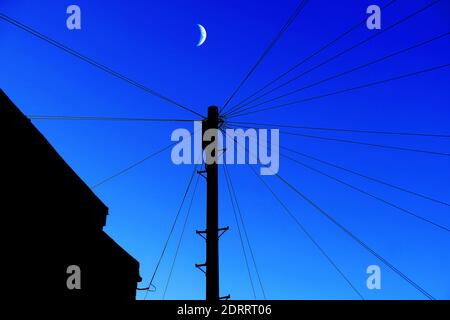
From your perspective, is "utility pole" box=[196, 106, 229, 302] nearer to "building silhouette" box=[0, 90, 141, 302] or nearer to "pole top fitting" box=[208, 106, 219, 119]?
"pole top fitting" box=[208, 106, 219, 119]

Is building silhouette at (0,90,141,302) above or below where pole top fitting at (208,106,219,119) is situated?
below

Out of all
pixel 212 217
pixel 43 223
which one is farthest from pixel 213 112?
pixel 43 223

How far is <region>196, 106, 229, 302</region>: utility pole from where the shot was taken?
1107cm

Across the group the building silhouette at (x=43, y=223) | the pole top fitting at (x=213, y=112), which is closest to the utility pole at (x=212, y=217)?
the pole top fitting at (x=213, y=112)

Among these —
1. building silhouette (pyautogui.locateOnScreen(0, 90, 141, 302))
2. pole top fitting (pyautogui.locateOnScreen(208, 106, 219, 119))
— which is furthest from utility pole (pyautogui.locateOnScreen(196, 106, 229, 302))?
building silhouette (pyautogui.locateOnScreen(0, 90, 141, 302))

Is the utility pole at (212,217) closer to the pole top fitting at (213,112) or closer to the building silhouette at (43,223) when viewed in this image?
the pole top fitting at (213,112)

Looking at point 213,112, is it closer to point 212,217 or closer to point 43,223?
point 212,217

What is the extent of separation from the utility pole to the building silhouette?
19.4 feet

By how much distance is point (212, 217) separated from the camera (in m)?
11.9

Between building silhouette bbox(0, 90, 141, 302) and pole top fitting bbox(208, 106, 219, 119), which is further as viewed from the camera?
pole top fitting bbox(208, 106, 219, 119)

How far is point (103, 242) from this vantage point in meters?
18.9

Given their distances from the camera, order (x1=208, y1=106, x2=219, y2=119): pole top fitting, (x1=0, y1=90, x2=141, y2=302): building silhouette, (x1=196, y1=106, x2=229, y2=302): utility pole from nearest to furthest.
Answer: (x1=196, y1=106, x2=229, y2=302): utility pole, (x1=0, y1=90, x2=141, y2=302): building silhouette, (x1=208, y1=106, x2=219, y2=119): pole top fitting

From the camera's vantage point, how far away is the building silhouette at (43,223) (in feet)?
41.4

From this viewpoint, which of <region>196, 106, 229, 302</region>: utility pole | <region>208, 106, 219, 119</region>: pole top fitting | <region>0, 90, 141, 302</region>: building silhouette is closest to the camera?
<region>196, 106, 229, 302</region>: utility pole
